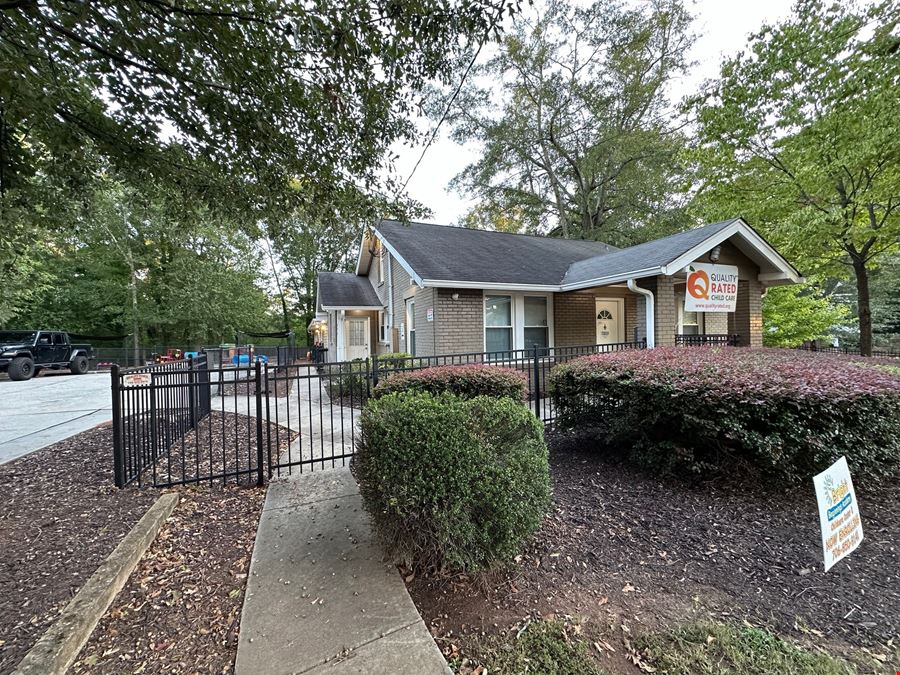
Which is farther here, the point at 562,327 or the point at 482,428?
the point at 562,327

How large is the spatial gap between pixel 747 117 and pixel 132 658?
1493 cm

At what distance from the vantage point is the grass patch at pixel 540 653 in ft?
5.86

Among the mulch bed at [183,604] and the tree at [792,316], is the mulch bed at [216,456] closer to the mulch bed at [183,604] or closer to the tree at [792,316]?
the mulch bed at [183,604]

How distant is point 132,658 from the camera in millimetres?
A: 1937

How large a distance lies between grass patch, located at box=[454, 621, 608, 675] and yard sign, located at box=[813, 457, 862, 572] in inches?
67.5

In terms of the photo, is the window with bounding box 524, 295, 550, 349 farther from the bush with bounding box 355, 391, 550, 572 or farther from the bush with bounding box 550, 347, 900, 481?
the bush with bounding box 355, 391, 550, 572

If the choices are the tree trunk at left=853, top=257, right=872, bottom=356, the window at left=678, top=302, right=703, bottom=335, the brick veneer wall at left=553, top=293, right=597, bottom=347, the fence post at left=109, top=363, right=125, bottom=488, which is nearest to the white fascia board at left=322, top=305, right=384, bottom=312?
the brick veneer wall at left=553, top=293, right=597, bottom=347

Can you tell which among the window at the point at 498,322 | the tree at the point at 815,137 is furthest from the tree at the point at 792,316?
Result: the window at the point at 498,322

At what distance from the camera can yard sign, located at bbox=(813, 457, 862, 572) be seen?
7.75ft

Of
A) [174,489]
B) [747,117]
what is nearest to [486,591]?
[174,489]

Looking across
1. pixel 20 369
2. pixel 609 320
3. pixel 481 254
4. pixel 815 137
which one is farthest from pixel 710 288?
pixel 20 369

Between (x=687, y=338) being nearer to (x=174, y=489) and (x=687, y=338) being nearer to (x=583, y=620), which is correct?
(x=583, y=620)

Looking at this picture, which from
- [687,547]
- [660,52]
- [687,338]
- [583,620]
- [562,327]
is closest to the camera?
[583,620]

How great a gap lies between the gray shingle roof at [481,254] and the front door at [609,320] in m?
1.71
